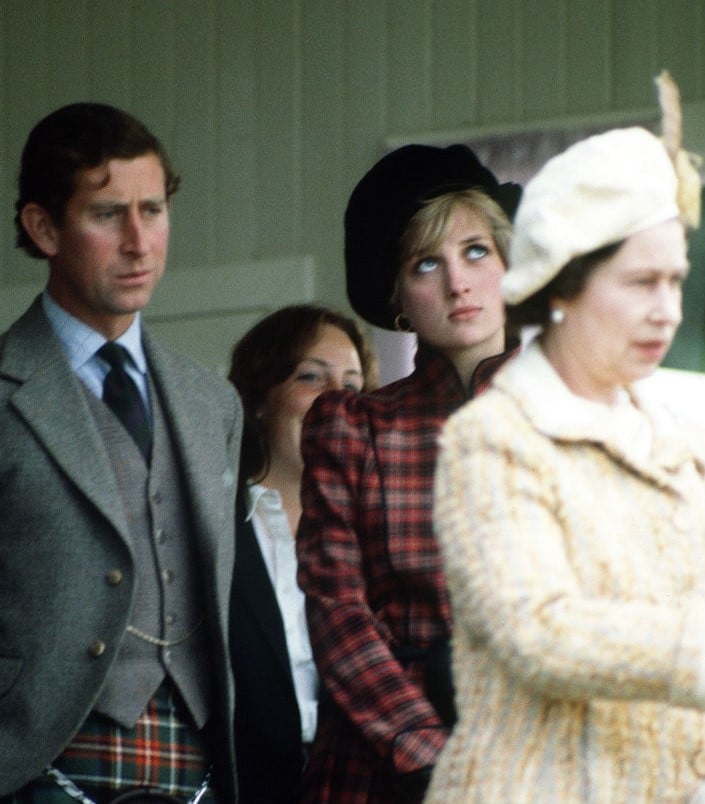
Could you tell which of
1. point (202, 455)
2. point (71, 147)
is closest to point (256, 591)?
point (202, 455)

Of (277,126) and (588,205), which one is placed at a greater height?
(588,205)

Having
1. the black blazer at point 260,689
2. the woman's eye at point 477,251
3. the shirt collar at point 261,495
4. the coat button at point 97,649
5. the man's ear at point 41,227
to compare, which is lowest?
the black blazer at point 260,689

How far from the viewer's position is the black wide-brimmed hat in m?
2.87

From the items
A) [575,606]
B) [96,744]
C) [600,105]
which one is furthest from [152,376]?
[600,105]

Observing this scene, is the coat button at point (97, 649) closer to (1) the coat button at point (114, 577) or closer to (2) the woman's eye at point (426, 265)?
(1) the coat button at point (114, 577)

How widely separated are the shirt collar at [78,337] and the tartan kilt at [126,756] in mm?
499

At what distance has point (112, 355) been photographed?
282 cm

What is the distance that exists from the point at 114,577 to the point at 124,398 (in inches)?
11.9

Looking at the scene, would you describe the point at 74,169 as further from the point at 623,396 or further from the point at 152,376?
the point at 623,396

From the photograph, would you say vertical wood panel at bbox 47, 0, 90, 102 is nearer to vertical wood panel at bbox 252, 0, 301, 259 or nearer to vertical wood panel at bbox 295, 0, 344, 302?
vertical wood panel at bbox 252, 0, 301, 259

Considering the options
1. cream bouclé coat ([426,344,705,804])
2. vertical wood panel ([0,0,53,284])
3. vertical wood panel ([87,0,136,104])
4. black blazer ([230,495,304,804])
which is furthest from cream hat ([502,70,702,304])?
vertical wood panel ([0,0,53,284])

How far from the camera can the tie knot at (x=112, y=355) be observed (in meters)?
2.82

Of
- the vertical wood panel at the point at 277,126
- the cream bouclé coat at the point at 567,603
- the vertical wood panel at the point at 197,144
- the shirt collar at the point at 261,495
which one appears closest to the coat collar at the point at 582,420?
the cream bouclé coat at the point at 567,603

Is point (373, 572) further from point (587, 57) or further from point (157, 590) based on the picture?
point (587, 57)
